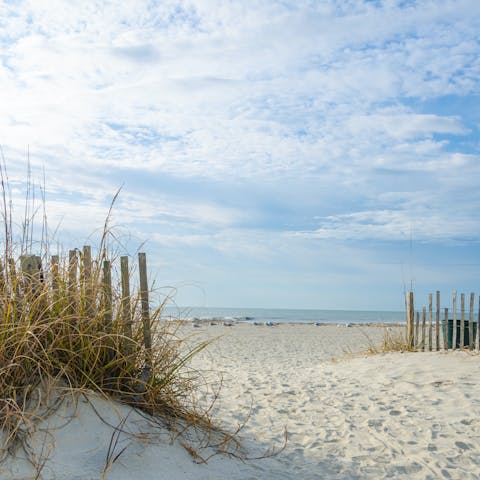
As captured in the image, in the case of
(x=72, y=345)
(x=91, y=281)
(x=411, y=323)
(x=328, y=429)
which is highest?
(x=91, y=281)

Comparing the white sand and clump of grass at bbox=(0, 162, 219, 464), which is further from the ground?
clump of grass at bbox=(0, 162, 219, 464)

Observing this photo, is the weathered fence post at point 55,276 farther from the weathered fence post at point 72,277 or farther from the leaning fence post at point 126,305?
the leaning fence post at point 126,305

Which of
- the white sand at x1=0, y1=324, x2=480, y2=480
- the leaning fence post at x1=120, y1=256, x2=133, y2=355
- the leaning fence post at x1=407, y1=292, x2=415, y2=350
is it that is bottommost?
the white sand at x1=0, y1=324, x2=480, y2=480

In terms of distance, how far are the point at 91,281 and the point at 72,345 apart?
0.58 metres

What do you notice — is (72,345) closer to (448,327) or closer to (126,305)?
(126,305)

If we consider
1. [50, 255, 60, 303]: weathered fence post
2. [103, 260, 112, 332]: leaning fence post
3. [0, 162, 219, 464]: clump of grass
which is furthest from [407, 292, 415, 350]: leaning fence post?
[50, 255, 60, 303]: weathered fence post

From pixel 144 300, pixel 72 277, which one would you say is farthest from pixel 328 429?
pixel 72 277

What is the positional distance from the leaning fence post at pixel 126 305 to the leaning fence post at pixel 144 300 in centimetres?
11

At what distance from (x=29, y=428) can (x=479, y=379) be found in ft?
20.0

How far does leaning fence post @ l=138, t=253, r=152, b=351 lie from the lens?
4.55m

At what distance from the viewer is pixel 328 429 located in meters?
5.61

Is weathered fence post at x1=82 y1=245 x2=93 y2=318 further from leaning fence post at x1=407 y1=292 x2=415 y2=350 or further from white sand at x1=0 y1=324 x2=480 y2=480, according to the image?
leaning fence post at x1=407 y1=292 x2=415 y2=350

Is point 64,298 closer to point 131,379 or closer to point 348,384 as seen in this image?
point 131,379

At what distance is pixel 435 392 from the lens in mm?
7004
